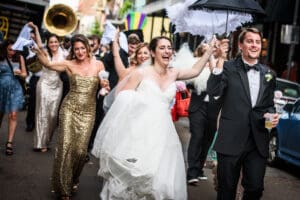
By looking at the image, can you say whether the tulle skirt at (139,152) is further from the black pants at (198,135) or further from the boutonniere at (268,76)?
the black pants at (198,135)

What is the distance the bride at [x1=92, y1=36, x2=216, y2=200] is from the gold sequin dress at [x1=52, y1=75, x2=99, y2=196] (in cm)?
93

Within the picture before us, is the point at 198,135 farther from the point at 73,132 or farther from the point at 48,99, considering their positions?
the point at 48,99

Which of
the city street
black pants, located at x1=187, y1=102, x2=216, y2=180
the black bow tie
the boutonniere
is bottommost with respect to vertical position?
the city street

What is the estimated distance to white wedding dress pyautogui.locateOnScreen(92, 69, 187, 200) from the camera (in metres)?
6.26

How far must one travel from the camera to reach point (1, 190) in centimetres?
774

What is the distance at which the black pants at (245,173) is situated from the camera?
5.82 meters

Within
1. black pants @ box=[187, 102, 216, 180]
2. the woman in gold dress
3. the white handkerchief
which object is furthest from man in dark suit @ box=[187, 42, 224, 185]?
the white handkerchief

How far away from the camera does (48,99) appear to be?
37.7 feet

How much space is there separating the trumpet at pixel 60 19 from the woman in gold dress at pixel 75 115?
8.37 metres

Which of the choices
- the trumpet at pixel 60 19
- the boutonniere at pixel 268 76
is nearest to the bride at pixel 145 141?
the boutonniere at pixel 268 76

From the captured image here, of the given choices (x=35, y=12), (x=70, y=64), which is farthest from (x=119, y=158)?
(x=35, y=12)

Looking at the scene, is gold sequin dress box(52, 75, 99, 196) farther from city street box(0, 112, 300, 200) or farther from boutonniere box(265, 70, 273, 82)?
boutonniere box(265, 70, 273, 82)

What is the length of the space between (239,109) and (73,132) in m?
2.56

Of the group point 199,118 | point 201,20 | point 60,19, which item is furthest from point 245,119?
point 60,19
